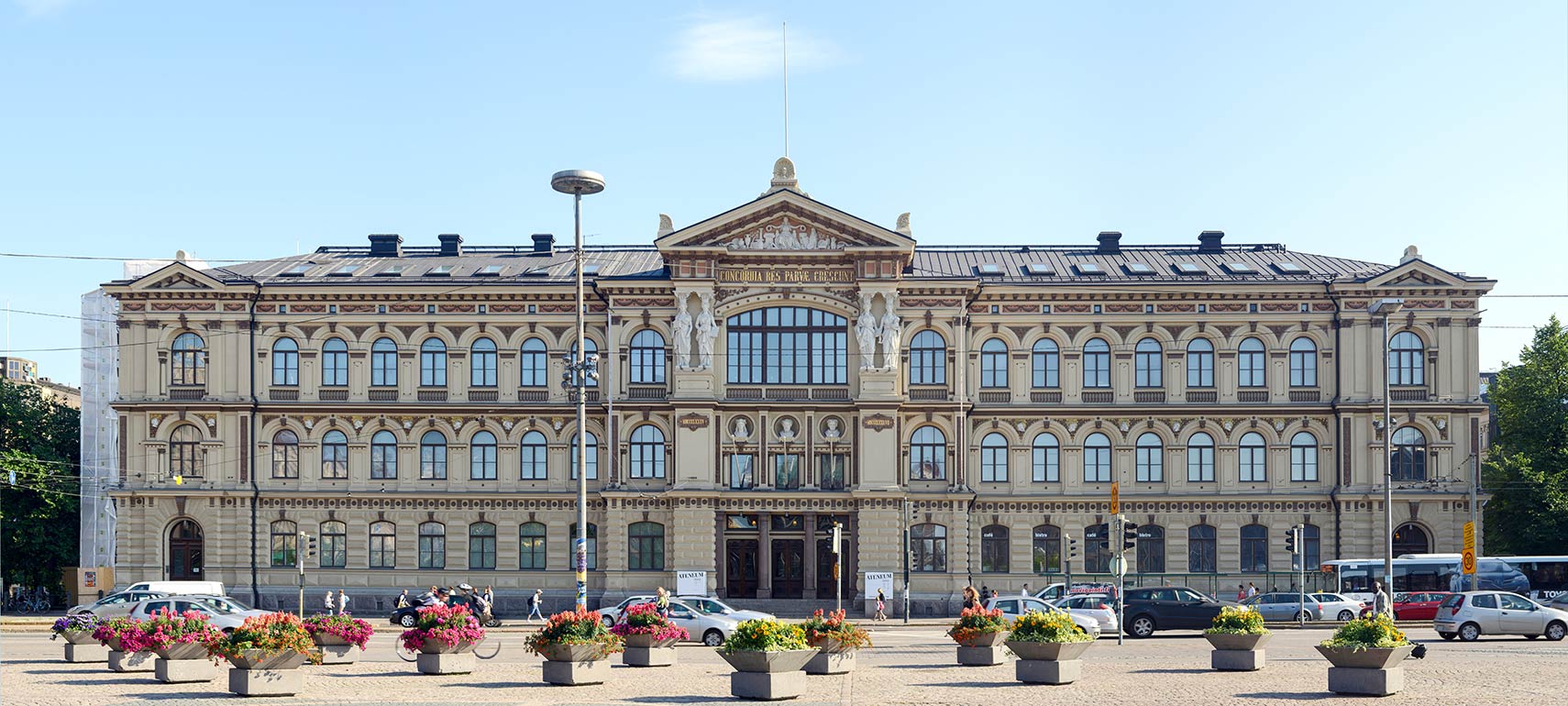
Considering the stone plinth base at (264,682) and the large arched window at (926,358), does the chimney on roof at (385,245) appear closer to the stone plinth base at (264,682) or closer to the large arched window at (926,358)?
the large arched window at (926,358)

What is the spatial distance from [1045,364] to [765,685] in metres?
41.1

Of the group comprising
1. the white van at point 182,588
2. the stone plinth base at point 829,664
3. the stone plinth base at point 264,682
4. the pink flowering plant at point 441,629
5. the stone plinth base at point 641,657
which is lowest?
the white van at point 182,588

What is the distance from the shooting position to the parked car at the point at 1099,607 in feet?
172

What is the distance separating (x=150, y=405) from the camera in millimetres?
68062

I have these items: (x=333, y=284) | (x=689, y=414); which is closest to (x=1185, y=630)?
(x=689, y=414)

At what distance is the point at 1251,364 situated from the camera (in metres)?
69.2

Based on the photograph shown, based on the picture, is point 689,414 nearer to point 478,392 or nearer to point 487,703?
point 478,392

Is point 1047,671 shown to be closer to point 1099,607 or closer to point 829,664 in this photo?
point 829,664

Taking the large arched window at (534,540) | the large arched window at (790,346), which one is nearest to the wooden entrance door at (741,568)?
the large arched window at (790,346)

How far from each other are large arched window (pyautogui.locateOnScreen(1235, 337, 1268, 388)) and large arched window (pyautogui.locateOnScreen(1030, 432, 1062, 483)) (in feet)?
26.4

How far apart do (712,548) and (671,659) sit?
2826cm

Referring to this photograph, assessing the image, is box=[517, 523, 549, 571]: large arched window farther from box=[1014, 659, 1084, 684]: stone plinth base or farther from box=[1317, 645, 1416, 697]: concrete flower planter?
box=[1317, 645, 1416, 697]: concrete flower planter

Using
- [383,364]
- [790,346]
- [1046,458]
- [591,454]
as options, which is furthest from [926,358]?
→ [383,364]

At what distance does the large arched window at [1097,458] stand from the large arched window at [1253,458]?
5.40 m
